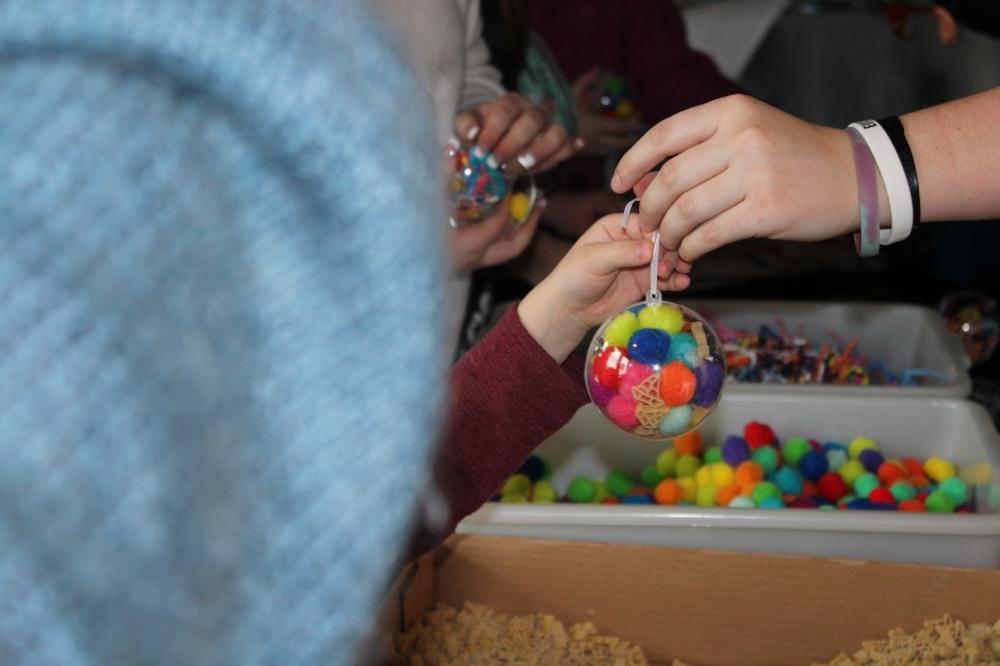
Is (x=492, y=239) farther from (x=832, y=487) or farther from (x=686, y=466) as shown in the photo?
(x=832, y=487)

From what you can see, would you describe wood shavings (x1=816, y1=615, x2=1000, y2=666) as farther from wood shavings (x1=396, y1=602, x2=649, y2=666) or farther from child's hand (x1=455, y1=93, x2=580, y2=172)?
child's hand (x1=455, y1=93, x2=580, y2=172)

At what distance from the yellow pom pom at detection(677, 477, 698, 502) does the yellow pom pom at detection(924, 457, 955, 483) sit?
0.26 m

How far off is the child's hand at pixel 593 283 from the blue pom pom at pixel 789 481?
51 cm

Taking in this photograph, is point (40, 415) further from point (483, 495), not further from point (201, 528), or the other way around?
point (483, 495)

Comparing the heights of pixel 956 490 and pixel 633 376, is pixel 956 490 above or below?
below

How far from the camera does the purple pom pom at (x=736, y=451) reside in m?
1.13

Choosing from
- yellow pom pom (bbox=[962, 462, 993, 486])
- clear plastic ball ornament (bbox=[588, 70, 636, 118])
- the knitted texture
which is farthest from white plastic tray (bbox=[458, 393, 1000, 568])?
clear plastic ball ornament (bbox=[588, 70, 636, 118])

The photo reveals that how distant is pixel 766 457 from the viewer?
1.11 m

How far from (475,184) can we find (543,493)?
1.27ft

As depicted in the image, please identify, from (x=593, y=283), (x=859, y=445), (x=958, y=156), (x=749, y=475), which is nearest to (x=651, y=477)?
(x=749, y=475)

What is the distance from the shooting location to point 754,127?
53 centimetres

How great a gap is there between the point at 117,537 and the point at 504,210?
33.4 inches

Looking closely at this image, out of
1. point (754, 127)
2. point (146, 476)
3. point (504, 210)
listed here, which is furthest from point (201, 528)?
point (504, 210)

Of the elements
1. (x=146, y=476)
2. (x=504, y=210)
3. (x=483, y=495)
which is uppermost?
(x=146, y=476)
